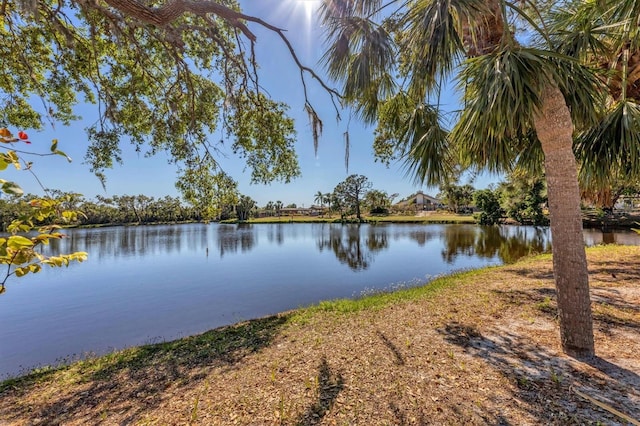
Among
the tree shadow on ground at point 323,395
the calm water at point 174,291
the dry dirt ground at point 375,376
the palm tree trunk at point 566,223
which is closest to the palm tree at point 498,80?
the palm tree trunk at point 566,223

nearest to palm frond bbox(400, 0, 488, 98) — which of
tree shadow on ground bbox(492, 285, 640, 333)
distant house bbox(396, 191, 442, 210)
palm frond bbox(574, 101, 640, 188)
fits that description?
palm frond bbox(574, 101, 640, 188)

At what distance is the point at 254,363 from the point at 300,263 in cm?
1218

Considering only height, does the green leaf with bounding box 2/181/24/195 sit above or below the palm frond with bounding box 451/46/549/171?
below

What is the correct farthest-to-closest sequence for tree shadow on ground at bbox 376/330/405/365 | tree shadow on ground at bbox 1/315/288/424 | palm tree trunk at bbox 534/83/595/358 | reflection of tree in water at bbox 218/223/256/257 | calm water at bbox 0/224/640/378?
reflection of tree in water at bbox 218/223/256/257 → calm water at bbox 0/224/640/378 → tree shadow on ground at bbox 376/330/405/365 → tree shadow on ground at bbox 1/315/288/424 → palm tree trunk at bbox 534/83/595/358

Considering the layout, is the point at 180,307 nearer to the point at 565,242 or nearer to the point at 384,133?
the point at 384,133

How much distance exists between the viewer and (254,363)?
3.51 m

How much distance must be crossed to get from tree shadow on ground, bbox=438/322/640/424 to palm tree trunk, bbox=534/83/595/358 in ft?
0.86

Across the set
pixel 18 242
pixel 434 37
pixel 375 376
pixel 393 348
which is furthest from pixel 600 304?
pixel 18 242

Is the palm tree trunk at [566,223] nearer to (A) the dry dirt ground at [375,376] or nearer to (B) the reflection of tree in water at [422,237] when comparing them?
(A) the dry dirt ground at [375,376]

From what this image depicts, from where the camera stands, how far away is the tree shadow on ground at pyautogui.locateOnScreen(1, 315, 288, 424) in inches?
116

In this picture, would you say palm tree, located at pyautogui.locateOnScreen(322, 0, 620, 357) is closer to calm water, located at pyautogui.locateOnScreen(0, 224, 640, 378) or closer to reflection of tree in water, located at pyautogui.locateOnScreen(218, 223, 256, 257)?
calm water, located at pyautogui.locateOnScreen(0, 224, 640, 378)

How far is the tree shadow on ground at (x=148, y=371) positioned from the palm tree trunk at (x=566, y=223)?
3.77 metres

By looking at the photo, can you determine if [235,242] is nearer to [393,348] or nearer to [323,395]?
[393,348]

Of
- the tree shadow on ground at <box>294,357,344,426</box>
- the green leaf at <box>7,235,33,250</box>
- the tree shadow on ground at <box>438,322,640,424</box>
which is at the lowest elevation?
the tree shadow on ground at <box>294,357,344,426</box>
